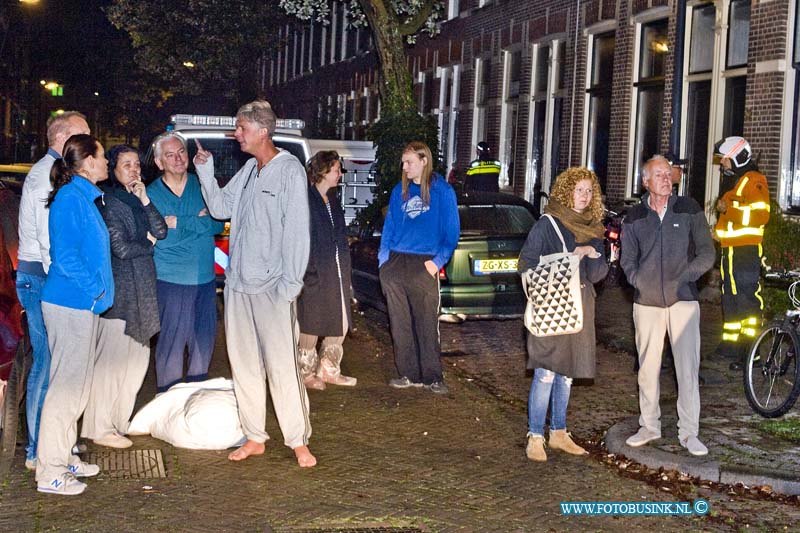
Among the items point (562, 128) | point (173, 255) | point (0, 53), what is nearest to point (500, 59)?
point (562, 128)

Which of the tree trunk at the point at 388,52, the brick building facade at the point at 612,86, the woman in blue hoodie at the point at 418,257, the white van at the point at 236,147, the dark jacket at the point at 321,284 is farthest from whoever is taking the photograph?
the tree trunk at the point at 388,52

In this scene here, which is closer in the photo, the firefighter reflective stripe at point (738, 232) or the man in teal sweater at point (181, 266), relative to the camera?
the man in teal sweater at point (181, 266)

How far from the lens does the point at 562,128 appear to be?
2211cm

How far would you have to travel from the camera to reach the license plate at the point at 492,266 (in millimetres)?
11586

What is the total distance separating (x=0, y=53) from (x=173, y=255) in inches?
2084

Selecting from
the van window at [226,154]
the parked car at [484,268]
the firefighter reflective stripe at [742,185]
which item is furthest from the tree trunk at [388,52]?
the firefighter reflective stripe at [742,185]

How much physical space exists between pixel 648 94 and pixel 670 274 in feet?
40.4

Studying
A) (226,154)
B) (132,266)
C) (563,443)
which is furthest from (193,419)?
(226,154)

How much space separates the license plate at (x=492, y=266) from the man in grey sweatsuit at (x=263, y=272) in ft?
16.0

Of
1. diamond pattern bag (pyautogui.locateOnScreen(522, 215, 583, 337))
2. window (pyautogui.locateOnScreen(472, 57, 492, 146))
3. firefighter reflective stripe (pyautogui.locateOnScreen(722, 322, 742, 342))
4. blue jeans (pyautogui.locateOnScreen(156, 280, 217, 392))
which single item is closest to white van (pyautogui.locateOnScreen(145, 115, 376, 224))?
blue jeans (pyautogui.locateOnScreen(156, 280, 217, 392))

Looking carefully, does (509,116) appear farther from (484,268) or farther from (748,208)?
(748,208)

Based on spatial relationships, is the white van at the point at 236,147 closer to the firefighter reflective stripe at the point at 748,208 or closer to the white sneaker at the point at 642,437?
the firefighter reflective stripe at the point at 748,208

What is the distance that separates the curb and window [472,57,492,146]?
1976cm

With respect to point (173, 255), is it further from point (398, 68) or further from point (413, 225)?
point (398, 68)
